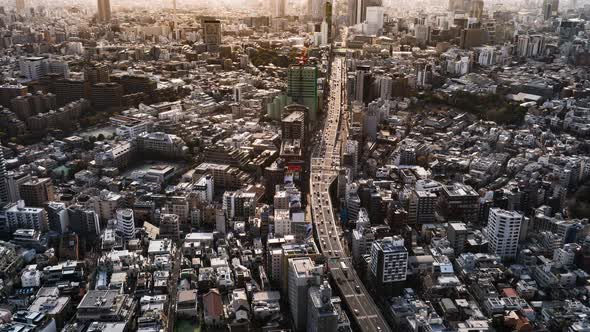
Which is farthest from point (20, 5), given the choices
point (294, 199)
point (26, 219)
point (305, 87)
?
point (294, 199)

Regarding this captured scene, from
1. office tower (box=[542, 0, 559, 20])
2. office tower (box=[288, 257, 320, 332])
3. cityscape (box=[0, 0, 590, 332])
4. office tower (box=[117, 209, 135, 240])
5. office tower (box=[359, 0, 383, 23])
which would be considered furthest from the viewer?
office tower (box=[359, 0, 383, 23])

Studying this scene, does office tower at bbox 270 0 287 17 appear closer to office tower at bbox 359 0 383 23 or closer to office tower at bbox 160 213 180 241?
office tower at bbox 359 0 383 23

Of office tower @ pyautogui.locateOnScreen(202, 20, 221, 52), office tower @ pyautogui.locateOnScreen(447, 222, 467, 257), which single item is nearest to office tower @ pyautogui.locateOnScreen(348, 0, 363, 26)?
office tower @ pyautogui.locateOnScreen(202, 20, 221, 52)

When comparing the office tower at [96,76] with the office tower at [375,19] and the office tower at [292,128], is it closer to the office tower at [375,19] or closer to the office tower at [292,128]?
the office tower at [292,128]

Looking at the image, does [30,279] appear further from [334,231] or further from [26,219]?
[334,231]

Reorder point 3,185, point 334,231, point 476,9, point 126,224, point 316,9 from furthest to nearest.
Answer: point 316,9 < point 476,9 < point 3,185 < point 334,231 < point 126,224

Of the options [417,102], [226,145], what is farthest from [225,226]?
[417,102]

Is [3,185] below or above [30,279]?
above

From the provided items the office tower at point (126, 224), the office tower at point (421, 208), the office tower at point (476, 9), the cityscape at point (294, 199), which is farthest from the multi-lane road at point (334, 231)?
the office tower at point (476, 9)
